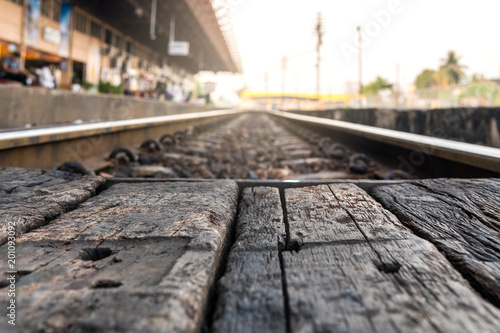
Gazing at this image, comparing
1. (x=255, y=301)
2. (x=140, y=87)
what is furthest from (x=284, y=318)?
(x=140, y=87)

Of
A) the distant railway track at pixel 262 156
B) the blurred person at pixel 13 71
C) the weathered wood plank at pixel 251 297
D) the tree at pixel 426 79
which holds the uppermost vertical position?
the tree at pixel 426 79

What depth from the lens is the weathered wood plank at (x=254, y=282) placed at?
747 mm

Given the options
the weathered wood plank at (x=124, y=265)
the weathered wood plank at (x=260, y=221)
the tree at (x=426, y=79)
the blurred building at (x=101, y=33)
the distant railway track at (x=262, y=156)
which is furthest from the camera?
the tree at (x=426, y=79)

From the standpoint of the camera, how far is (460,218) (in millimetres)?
1341

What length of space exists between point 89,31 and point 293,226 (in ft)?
67.6

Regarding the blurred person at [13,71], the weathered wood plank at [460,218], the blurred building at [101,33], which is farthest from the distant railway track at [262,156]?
the blurred building at [101,33]

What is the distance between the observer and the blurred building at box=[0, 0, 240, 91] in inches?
553

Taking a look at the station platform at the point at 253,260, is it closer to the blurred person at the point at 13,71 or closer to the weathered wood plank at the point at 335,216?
the weathered wood plank at the point at 335,216

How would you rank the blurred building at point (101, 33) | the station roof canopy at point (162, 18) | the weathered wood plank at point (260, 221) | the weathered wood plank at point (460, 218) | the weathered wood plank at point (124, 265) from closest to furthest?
the weathered wood plank at point (124, 265), the weathered wood plank at point (460, 218), the weathered wood plank at point (260, 221), the blurred building at point (101, 33), the station roof canopy at point (162, 18)

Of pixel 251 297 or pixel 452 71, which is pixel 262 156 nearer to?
pixel 251 297

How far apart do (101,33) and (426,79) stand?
9379 cm

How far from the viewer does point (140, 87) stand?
89.0ft

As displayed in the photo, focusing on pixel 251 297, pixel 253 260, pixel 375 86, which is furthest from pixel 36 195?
pixel 375 86

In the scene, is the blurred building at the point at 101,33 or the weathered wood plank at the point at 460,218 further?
the blurred building at the point at 101,33
